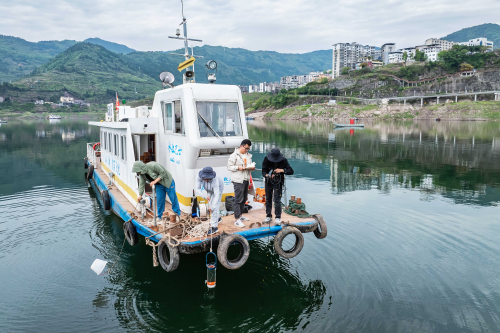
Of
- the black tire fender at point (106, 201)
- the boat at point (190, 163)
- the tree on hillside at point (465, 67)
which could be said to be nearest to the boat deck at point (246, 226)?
the boat at point (190, 163)

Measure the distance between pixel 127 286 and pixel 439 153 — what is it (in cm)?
3117

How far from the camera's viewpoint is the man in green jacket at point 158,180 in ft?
29.4

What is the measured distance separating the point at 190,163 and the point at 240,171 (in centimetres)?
166

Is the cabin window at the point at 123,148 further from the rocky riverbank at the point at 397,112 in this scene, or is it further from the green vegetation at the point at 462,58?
the green vegetation at the point at 462,58

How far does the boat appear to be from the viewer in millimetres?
8055

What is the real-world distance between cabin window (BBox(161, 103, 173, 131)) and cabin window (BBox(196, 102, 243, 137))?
4.68ft

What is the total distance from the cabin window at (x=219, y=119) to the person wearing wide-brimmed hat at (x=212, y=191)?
5.68 feet

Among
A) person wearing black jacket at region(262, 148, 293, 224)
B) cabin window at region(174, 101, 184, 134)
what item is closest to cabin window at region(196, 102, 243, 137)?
cabin window at region(174, 101, 184, 134)

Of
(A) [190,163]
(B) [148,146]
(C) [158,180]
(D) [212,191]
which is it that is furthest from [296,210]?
(B) [148,146]

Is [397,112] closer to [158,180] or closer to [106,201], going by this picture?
[106,201]

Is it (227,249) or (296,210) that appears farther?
(296,210)

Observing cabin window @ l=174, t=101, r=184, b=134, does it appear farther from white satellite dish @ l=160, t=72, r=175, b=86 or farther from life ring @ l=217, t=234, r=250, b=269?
life ring @ l=217, t=234, r=250, b=269

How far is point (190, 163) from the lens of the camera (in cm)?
950

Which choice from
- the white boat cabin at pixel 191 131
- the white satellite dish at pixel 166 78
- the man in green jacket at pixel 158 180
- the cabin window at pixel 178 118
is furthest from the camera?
the white satellite dish at pixel 166 78
